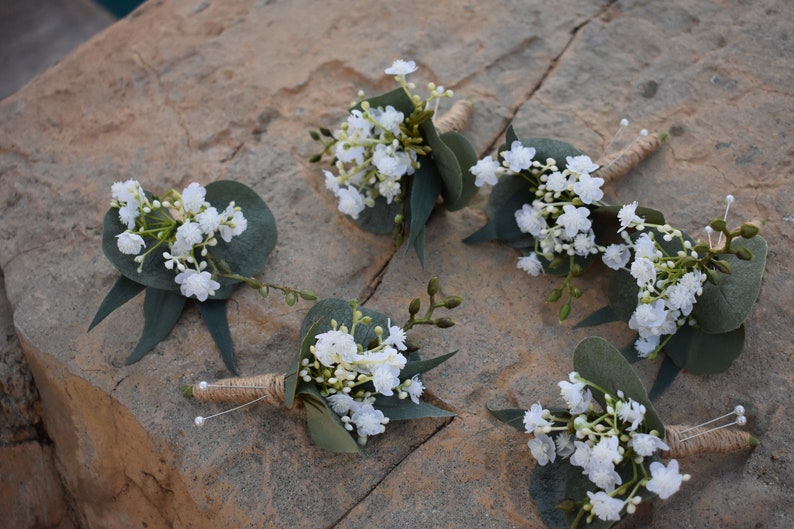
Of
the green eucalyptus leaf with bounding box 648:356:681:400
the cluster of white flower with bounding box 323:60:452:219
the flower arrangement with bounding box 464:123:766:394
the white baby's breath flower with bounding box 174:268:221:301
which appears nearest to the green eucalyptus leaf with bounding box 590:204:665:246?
the flower arrangement with bounding box 464:123:766:394

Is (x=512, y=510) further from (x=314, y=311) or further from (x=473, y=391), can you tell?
(x=314, y=311)

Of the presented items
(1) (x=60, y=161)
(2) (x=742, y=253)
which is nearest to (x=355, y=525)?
(2) (x=742, y=253)

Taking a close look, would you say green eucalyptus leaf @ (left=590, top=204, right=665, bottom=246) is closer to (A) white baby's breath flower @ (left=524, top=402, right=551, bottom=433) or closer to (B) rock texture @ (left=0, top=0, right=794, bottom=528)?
(B) rock texture @ (left=0, top=0, right=794, bottom=528)

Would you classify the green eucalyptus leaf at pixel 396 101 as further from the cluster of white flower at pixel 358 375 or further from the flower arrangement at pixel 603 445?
the flower arrangement at pixel 603 445

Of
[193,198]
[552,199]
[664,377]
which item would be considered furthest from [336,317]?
[664,377]

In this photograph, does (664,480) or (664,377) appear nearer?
(664,480)

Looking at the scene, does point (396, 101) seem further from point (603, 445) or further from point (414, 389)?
point (603, 445)
